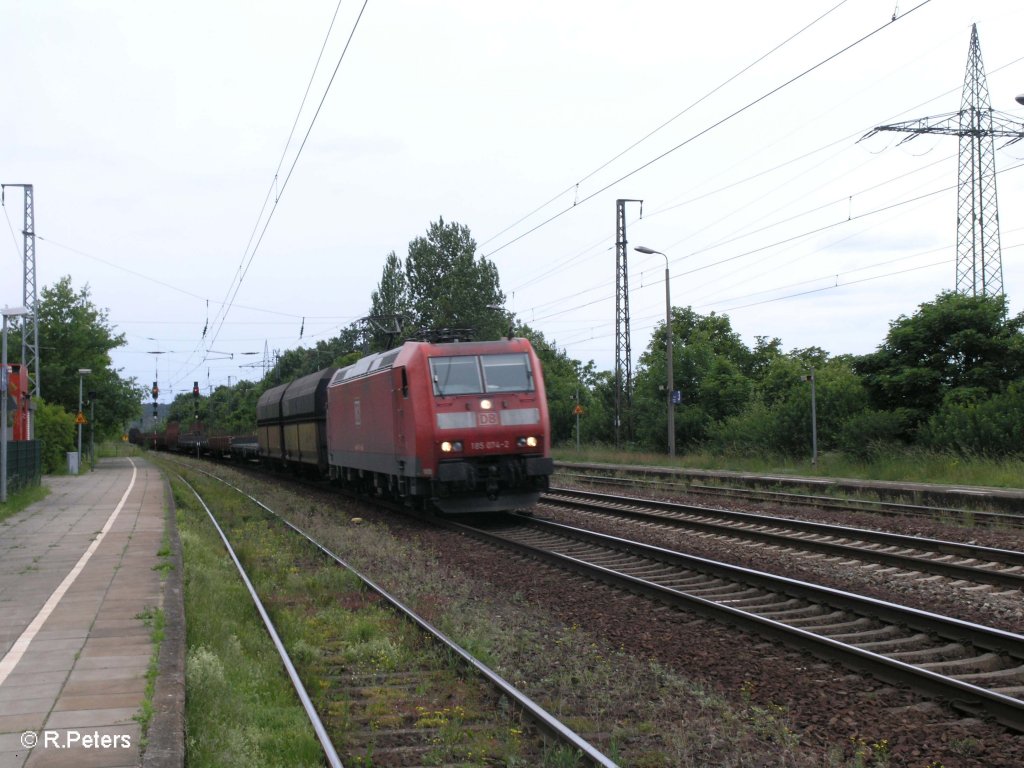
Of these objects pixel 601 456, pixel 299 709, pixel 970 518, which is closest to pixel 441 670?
pixel 299 709

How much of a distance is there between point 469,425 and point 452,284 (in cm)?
4412

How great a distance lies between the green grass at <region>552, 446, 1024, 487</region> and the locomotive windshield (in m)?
9.39

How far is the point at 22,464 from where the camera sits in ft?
81.4

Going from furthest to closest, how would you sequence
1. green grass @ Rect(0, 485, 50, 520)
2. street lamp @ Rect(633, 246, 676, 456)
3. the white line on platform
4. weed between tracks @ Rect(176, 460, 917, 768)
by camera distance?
street lamp @ Rect(633, 246, 676, 456)
green grass @ Rect(0, 485, 50, 520)
the white line on platform
weed between tracks @ Rect(176, 460, 917, 768)

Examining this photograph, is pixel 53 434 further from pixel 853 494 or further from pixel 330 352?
pixel 330 352

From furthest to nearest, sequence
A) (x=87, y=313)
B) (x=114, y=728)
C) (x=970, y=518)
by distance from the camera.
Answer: (x=87, y=313) → (x=970, y=518) → (x=114, y=728)

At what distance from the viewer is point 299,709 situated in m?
6.16

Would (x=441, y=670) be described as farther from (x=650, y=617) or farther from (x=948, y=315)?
(x=948, y=315)

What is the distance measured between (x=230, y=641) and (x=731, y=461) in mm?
23421

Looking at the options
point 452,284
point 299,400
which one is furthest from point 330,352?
point 299,400

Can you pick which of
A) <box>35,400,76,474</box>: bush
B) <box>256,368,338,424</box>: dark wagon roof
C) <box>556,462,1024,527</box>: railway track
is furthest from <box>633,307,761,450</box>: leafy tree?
<box>35,400,76,474</box>: bush

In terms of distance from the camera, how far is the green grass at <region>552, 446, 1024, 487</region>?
1922 centimetres

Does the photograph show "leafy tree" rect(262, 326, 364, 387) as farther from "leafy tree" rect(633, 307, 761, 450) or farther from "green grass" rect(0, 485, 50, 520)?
"green grass" rect(0, 485, 50, 520)

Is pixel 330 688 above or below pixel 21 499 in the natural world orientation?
below
